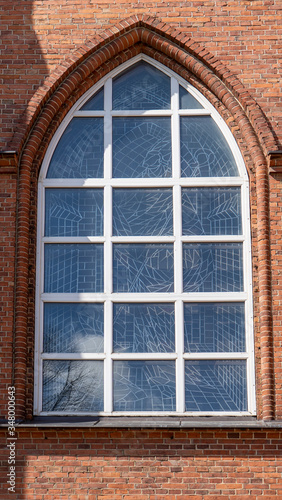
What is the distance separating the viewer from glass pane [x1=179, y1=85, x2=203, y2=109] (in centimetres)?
1118

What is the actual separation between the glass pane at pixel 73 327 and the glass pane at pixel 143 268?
16.9 inches

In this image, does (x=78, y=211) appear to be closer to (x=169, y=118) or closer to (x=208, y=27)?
(x=169, y=118)

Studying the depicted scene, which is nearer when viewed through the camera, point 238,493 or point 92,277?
point 238,493

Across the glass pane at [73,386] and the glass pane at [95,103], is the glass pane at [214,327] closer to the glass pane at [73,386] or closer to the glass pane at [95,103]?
the glass pane at [73,386]

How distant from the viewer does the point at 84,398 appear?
10234mm

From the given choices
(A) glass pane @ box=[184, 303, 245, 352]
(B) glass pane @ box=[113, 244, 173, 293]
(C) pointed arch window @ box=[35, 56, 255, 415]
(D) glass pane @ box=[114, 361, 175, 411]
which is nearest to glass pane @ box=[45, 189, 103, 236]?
(C) pointed arch window @ box=[35, 56, 255, 415]

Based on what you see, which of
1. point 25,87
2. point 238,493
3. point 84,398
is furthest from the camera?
point 25,87

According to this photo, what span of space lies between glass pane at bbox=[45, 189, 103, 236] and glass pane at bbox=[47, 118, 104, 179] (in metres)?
0.23

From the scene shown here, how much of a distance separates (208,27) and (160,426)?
495 cm

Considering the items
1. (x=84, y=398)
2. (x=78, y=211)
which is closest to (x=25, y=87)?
(x=78, y=211)

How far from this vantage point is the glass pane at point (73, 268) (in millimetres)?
10570

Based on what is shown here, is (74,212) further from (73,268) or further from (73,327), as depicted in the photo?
(73,327)

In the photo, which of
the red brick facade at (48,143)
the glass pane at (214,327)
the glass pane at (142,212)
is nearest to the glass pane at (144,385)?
the glass pane at (214,327)

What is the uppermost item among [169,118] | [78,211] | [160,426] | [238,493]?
[169,118]
